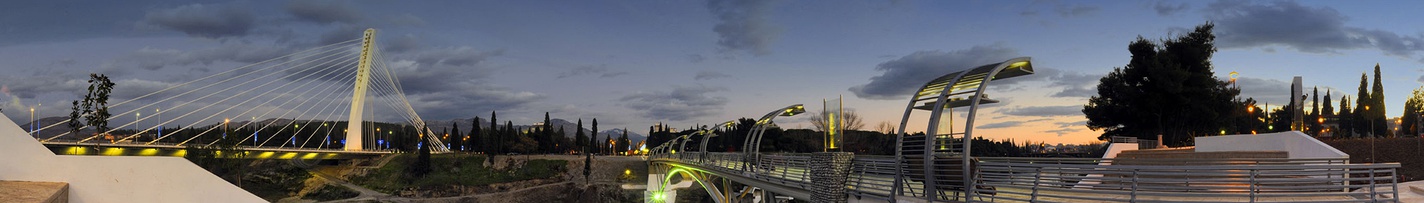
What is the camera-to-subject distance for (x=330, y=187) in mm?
76250

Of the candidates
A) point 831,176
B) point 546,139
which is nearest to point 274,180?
point 546,139

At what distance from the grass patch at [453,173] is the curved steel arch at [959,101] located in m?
69.9

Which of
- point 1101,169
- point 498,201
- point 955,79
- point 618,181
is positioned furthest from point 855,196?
point 618,181

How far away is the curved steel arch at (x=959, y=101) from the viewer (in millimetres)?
10602

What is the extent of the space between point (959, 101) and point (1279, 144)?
1274cm

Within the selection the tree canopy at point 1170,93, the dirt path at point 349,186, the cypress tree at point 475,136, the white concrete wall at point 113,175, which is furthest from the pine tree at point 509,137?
the white concrete wall at point 113,175

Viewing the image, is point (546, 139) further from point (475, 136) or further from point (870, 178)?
point (870, 178)

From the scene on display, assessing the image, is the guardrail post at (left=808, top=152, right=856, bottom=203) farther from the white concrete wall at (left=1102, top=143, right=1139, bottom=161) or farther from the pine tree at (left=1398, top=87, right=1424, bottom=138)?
the pine tree at (left=1398, top=87, right=1424, bottom=138)

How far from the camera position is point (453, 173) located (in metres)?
81.7

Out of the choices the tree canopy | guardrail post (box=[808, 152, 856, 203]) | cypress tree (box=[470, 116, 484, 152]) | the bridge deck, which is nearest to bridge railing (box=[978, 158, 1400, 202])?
guardrail post (box=[808, 152, 856, 203])

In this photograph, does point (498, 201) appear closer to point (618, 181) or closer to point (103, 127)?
point (618, 181)

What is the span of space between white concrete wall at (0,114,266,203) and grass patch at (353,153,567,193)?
216 feet

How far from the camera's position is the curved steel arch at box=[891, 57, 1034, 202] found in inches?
417

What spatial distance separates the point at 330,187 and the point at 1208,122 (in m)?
66.4
